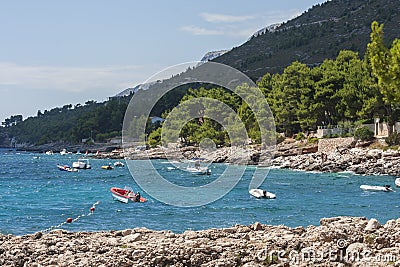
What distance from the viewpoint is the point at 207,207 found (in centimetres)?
4103

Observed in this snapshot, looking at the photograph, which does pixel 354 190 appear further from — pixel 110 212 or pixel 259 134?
pixel 259 134

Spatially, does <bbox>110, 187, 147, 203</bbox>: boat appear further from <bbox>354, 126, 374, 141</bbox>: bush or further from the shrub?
the shrub

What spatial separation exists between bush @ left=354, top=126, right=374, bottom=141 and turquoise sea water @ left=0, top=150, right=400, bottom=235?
378 inches

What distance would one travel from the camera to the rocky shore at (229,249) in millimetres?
13797

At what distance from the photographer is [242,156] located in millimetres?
86188

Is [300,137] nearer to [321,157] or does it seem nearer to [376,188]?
[321,157]

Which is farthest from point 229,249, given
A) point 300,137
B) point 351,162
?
point 300,137

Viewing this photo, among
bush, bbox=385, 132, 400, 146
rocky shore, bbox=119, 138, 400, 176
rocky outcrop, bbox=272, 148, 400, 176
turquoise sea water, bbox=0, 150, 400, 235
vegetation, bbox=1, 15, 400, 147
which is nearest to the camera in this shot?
turquoise sea water, bbox=0, 150, 400, 235

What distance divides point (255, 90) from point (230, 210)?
179 ft

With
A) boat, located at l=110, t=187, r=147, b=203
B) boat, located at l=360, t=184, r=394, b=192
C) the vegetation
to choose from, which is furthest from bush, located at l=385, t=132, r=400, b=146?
boat, located at l=110, t=187, r=147, b=203

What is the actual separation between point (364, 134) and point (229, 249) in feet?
192

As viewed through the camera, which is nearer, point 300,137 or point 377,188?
point 377,188

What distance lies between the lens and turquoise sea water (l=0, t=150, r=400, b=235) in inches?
1340

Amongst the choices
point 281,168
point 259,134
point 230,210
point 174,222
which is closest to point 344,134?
point 281,168
